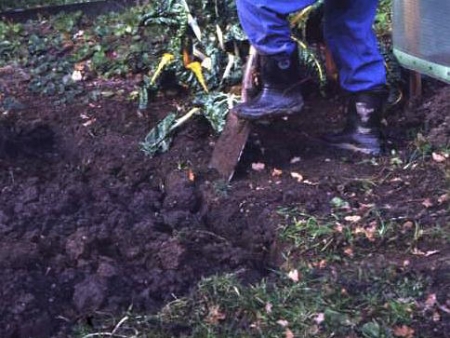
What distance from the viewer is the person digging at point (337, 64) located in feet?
13.4

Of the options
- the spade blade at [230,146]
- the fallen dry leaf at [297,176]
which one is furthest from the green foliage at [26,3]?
the fallen dry leaf at [297,176]

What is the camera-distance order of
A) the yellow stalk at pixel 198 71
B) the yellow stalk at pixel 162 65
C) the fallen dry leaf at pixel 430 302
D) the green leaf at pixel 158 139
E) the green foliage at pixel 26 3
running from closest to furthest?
the fallen dry leaf at pixel 430 302
the green leaf at pixel 158 139
the yellow stalk at pixel 198 71
the yellow stalk at pixel 162 65
the green foliage at pixel 26 3

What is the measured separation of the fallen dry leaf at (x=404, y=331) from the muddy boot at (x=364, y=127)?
1.47 m

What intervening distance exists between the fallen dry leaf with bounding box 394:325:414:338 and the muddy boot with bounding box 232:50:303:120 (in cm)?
139

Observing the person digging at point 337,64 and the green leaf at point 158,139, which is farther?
the green leaf at point 158,139

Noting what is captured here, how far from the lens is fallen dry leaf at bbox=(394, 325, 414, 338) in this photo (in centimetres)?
305

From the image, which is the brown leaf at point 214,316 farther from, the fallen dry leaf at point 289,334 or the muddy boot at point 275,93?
the muddy boot at point 275,93

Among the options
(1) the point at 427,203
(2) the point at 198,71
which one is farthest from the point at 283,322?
(2) the point at 198,71

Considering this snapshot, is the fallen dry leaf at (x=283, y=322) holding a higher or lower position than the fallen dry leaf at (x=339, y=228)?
higher

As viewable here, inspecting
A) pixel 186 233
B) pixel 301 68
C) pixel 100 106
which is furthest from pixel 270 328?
pixel 100 106

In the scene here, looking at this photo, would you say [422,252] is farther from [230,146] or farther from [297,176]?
[230,146]

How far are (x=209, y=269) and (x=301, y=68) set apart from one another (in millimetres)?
1398

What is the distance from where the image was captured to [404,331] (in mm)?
3062

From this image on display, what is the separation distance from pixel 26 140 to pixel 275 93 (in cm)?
123
